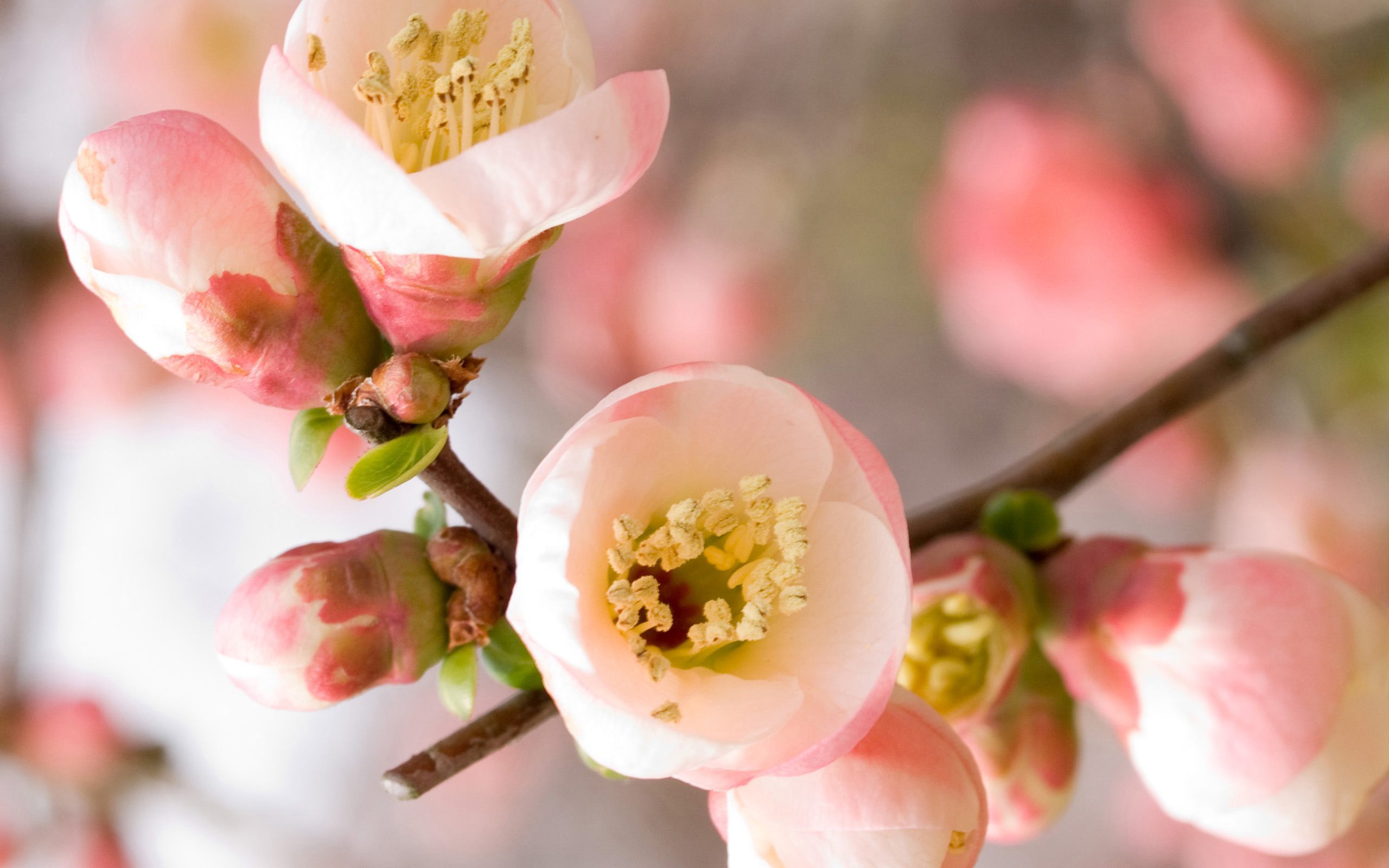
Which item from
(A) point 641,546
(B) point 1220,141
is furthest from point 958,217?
(A) point 641,546

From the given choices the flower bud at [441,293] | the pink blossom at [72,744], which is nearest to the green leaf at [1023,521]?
the flower bud at [441,293]

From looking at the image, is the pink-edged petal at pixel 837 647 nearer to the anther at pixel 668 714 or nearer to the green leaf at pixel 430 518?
the anther at pixel 668 714

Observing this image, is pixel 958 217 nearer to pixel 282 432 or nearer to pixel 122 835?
pixel 282 432

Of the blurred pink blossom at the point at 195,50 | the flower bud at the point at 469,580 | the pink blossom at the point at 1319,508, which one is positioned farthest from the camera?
the blurred pink blossom at the point at 195,50

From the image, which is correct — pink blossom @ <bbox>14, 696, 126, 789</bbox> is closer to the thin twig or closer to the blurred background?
the blurred background

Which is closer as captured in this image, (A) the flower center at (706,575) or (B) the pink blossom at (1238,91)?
(A) the flower center at (706,575)

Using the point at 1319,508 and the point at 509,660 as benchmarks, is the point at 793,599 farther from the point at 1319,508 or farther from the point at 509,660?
the point at 1319,508
